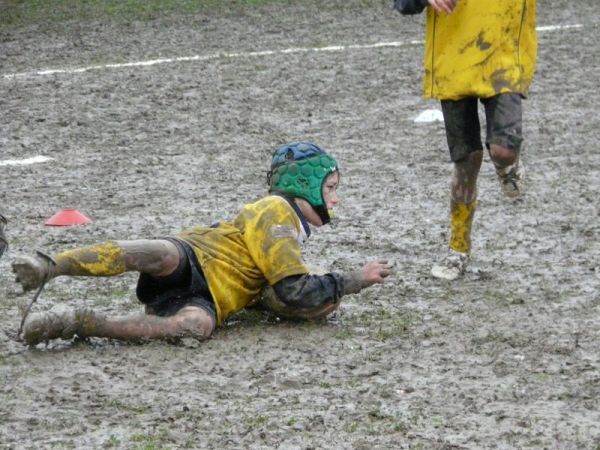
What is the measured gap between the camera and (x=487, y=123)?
678 centimetres

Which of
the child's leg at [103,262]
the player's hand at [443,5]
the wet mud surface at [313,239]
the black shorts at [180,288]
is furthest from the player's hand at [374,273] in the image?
the player's hand at [443,5]

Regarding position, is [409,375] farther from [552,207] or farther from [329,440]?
[552,207]

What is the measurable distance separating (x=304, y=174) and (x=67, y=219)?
2.33 meters

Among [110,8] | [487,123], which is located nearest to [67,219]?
[487,123]

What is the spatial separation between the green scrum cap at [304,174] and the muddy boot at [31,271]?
3.85ft

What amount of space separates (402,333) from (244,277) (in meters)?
0.72

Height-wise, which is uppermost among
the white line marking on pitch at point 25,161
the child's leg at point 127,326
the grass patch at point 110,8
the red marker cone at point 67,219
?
the child's leg at point 127,326

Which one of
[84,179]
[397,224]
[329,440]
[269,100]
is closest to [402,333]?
[329,440]

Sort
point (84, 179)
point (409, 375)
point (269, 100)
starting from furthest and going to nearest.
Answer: point (269, 100)
point (84, 179)
point (409, 375)

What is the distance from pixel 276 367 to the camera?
555 cm

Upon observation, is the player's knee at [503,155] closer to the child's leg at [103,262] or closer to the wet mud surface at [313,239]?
the wet mud surface at [313,239]

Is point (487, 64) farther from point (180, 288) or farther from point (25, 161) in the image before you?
point (25, 161)

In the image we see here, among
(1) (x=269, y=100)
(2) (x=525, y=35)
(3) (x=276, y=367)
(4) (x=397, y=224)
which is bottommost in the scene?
(1) (x=269, y=100)

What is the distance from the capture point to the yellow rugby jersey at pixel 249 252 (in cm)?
595
